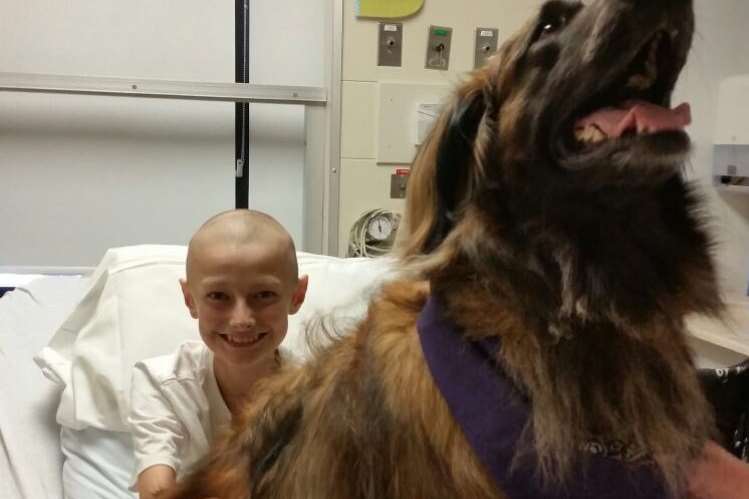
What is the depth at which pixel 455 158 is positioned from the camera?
2.75 feet

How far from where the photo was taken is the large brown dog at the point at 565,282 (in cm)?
70

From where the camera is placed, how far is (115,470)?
4.39 feet

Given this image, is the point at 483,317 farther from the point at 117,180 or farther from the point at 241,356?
the point at 117,180

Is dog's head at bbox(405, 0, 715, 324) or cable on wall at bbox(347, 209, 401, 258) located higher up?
dog's head at bbox(405, 0, 715, 324)

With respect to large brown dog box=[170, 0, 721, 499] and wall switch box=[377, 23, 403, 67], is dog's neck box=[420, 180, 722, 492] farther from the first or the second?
wall switch box=[377, 23, 403, 67]

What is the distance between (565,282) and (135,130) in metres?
2.36

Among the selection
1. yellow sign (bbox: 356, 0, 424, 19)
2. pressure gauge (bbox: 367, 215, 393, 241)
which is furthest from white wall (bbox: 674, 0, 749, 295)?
pressure gauge (bbox: 367, 215, 393, 241)

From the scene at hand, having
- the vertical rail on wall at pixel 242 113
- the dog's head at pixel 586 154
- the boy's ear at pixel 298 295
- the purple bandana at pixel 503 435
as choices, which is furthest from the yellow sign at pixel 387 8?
the purple bandana at pixel 503 435

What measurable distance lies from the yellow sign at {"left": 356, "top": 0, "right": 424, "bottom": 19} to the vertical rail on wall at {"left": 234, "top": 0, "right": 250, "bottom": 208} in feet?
1.82

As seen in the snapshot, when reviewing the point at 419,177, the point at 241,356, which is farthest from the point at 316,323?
the point at 419,177

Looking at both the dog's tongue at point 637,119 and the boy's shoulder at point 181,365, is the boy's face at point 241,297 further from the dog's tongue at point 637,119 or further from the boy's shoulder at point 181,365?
the dog's tongue at point 637,119

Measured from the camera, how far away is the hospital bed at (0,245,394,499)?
130cm

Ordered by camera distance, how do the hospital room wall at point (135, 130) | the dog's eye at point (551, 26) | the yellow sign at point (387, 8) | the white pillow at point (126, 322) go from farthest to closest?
the hospital room wall at point (135, 130)
the yellow sign at point (387, 8)
the white pillow at point (126, 322)
the dog's eye at point (551, 26)

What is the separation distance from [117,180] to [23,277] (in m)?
0.57
